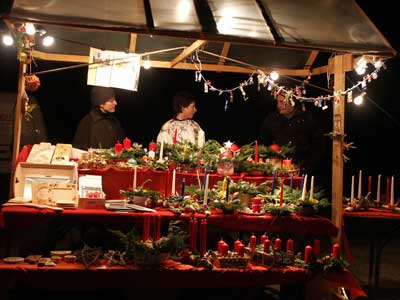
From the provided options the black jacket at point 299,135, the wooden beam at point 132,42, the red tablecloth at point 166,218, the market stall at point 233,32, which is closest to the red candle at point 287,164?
the market stall at point 233,32

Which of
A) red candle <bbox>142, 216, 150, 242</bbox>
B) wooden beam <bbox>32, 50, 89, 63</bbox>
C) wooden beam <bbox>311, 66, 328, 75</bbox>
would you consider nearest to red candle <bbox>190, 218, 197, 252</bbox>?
red candle <bbox>142, 216, 150, 242</bbox>

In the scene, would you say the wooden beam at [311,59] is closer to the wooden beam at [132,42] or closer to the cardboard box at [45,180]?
the wooden beam at [132,42]

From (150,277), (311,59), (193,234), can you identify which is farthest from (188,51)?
(150,277)

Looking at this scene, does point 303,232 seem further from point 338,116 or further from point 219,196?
point 338,116

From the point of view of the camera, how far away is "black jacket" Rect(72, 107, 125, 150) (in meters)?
8.02

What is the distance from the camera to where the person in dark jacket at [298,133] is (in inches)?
317

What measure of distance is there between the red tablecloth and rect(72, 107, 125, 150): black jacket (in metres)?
2.94

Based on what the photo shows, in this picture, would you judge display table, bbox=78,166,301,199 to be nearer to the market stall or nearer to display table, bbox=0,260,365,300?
the market stall

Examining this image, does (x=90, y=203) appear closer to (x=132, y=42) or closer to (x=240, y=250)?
(x=240, y=250)

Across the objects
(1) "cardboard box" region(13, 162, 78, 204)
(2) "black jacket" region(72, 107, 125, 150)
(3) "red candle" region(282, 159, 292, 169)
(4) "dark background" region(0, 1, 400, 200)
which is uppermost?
(4) "dark background" region(0, 1, 400, 200)

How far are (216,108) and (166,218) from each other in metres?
5.21

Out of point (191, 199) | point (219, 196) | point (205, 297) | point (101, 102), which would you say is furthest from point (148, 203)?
point (101, 102)

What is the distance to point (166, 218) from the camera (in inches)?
210

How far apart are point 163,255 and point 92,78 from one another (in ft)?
11.1
